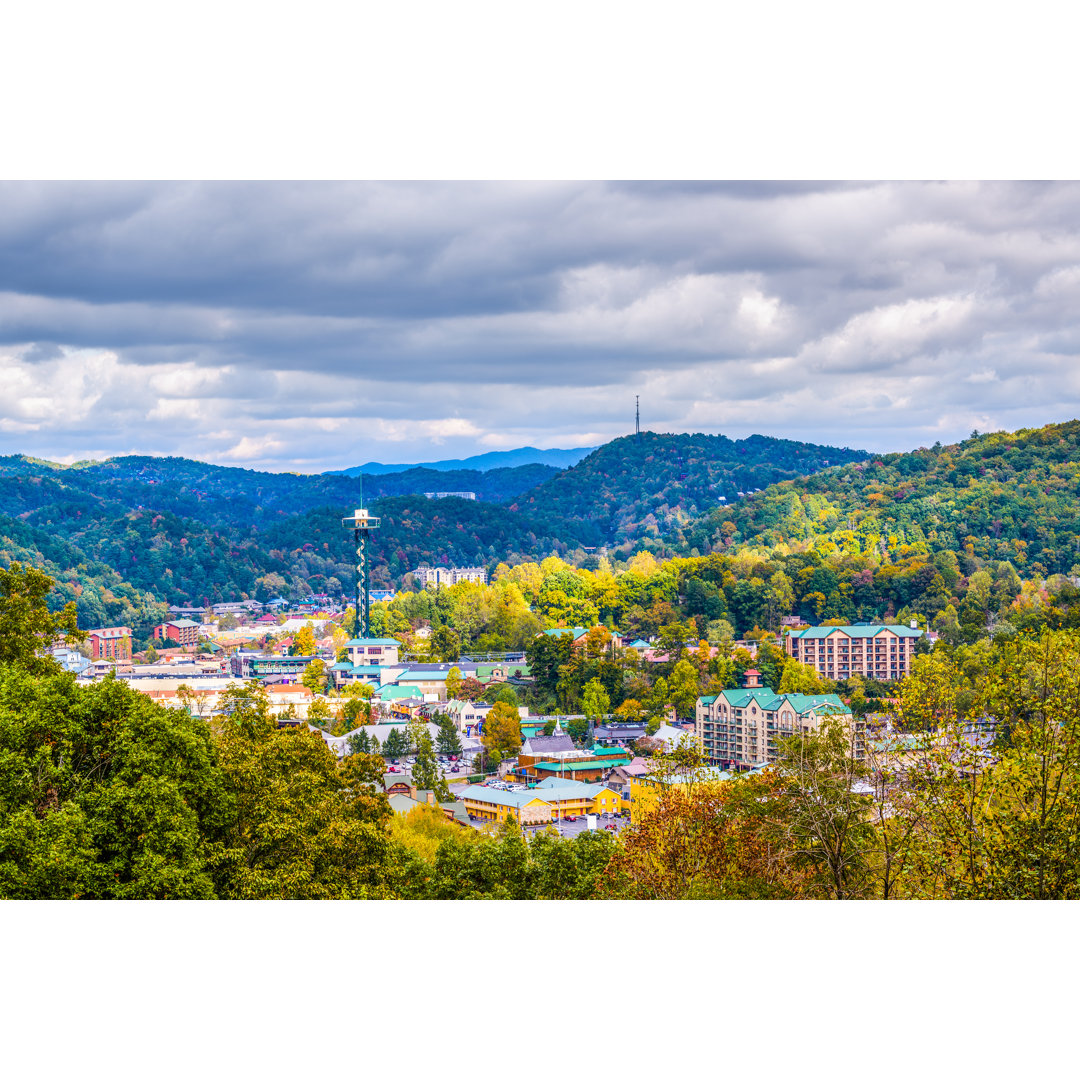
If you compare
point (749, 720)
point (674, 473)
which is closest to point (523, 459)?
point (674, 473)

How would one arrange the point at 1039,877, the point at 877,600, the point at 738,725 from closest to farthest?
the point at 1039,877 < the point at 738,725 < the point at 877,600

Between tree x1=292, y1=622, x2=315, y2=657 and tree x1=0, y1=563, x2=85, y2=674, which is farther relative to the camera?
tree x1=292, y1=622, x2=315, y2=657

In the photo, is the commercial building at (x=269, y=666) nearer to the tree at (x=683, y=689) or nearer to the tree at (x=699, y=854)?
the tree at (x=683, y=689)

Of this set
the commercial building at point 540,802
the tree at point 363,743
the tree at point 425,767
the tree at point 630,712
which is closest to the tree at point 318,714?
the tree at point 363,743

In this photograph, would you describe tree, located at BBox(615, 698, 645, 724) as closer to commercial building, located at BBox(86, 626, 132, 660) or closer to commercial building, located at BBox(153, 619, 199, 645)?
commercial building, located at BBox(86, 626, 132, 660)

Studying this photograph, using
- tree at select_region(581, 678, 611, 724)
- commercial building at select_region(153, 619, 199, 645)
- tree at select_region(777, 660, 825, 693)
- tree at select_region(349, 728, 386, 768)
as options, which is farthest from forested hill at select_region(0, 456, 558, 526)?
tree at select_region(349, 728, 386, 768)
